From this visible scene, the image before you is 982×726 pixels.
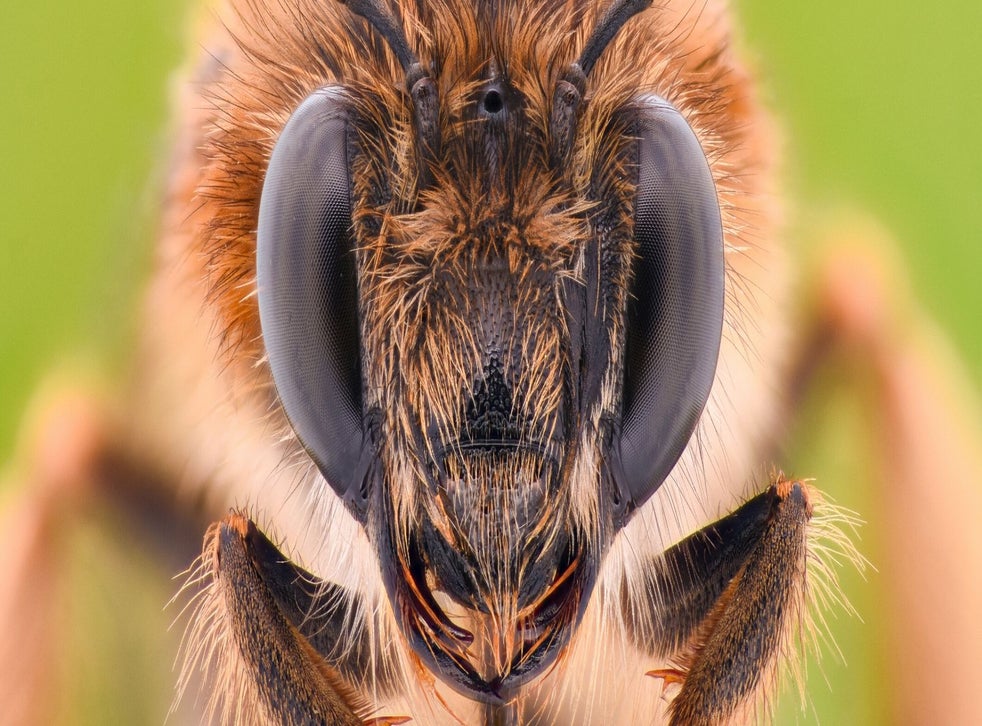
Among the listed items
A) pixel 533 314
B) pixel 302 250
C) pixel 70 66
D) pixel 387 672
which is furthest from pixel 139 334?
pixel 533 314

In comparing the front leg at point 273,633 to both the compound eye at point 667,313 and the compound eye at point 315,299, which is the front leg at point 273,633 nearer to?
the compound eye at point 315,299

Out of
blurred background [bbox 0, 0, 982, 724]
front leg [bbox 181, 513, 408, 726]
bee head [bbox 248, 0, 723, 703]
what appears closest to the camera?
bee head [bbox 248, 0, 723, 703]

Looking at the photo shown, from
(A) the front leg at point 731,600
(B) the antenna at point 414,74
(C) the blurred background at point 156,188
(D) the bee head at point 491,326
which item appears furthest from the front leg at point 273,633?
(C) the blurred background at point 156,188

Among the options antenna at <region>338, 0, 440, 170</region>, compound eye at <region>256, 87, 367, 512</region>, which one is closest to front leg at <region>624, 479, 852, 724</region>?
compound eye at <region>256, 87, 367, 512</region>

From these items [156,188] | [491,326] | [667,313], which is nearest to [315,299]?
[491,326]

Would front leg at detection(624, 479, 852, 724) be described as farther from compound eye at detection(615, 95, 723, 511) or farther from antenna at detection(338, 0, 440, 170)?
antenna at detection(338, 0, 440, 170)

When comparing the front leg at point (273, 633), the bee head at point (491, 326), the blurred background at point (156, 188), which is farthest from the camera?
the blurred background at point (156, 188)

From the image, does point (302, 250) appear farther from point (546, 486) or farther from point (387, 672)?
point (387, 672)
